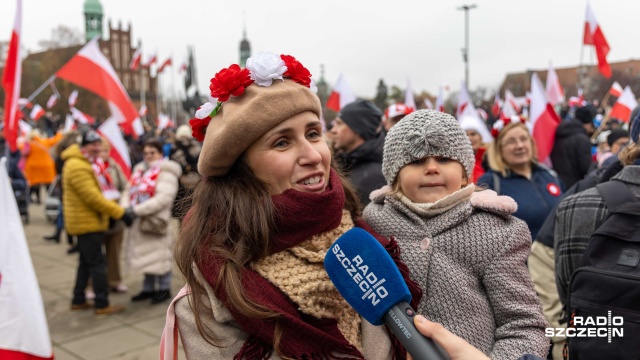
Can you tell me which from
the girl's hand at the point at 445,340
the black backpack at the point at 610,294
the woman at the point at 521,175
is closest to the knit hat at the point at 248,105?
the girl's hand at the point at 445,340

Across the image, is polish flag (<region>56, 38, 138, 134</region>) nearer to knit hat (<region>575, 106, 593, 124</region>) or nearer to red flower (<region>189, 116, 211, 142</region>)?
red flower (<region>189, 116, 211, 142</region>)

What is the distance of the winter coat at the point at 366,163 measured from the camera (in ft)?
13.0

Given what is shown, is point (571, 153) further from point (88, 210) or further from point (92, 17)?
point (92, 17)

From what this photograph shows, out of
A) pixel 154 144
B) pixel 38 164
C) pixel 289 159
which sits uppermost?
pixel 289 159

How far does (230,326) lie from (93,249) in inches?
187

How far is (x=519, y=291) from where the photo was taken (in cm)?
170

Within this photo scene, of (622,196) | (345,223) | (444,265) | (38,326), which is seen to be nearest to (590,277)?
(444,265)

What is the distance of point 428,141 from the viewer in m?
1.91

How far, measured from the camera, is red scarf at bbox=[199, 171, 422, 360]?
1.55m

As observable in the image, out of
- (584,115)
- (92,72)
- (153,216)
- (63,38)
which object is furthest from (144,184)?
(63,38)

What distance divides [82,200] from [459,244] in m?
4.96

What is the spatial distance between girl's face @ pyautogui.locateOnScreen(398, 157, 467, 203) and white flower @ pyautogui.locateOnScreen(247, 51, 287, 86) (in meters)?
0.58

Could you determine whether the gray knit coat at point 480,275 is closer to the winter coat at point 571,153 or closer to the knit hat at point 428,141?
the knit hat at point 428,141

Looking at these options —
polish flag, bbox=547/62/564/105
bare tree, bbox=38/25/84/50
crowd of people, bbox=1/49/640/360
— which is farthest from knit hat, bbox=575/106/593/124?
bare tree, bbox=38/25/84/50
